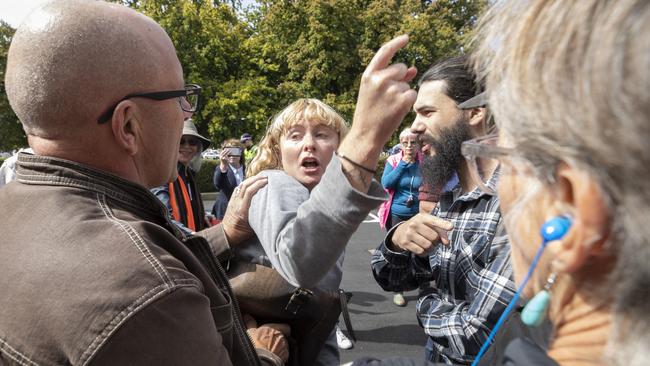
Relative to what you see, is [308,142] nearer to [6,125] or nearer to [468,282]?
[468,282]

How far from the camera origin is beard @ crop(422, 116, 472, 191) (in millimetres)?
2832

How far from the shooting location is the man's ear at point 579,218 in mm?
733

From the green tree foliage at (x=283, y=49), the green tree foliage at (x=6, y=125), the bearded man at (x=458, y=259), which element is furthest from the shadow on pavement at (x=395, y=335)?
the green tree foliage at (x=6, y=125)

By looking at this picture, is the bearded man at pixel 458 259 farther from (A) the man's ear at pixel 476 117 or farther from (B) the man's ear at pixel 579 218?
(B) the man's ear at pixel 579 218

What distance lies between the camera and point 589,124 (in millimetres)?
708

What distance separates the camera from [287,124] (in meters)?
2.53

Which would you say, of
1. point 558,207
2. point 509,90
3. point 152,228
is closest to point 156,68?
point 152,228

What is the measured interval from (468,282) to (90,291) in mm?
1401

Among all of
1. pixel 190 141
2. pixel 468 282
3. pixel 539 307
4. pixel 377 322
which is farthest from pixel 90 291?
pixel 377 322

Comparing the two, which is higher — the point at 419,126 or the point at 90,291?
the point at 419,126

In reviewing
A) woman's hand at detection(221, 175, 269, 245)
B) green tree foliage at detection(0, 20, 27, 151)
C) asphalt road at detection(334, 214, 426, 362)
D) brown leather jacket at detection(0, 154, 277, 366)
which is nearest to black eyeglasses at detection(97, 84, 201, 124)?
brown leather jacket at detection(0, 154, 277, 366)

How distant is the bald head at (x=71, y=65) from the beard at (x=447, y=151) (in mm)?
1957

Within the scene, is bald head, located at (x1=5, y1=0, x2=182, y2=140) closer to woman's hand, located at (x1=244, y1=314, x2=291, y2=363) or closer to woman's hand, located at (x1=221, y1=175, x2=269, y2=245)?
woman's hand, located at (x1=221, y1=175, x2=269, y2=245)

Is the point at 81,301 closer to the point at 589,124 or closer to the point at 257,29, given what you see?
the point at 589,124
